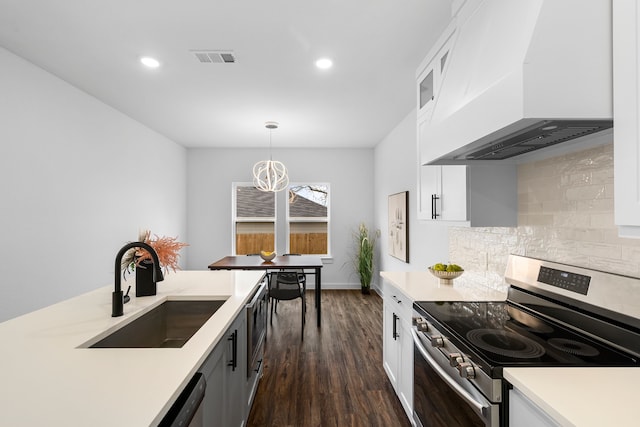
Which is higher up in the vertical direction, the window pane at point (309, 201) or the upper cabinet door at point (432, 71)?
the upper cabinet door at point (432, 71)

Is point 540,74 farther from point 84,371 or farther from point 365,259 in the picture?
point 365,259

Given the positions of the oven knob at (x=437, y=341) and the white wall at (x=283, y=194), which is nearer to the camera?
the oven knob at (x=437, y=341)

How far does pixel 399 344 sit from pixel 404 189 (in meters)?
2.53

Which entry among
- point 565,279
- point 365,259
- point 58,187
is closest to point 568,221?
point 565,279

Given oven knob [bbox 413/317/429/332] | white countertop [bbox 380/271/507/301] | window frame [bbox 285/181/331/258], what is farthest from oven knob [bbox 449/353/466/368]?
window frame [bbox 285/181/331/258]

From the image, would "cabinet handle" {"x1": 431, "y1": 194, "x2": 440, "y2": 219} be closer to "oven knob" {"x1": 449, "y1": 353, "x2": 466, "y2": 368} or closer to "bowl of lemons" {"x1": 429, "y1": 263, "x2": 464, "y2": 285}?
"bowl of lemons" {"x1": 429, "y1": 263, "x2": 464, "y2": 285}

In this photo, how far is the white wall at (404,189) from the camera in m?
3.43

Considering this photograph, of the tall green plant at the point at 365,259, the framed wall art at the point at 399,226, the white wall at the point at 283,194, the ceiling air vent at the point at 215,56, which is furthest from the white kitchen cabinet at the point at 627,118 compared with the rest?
the white wall at the point at 283,194

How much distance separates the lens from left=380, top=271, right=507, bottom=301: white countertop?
6.53 ft

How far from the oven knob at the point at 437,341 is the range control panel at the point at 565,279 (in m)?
0.62

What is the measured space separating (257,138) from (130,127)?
1843 mm

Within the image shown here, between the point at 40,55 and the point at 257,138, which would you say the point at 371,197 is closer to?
the point at 257,138

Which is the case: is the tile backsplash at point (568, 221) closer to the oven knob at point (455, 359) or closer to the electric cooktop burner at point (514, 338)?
the electric cooktop burner at point (514, 338)

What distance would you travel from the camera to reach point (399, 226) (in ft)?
15.0
